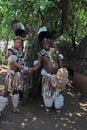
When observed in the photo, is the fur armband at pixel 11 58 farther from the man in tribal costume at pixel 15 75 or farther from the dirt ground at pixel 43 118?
the dirt ground at pixel 43 118

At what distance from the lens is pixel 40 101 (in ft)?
25.5

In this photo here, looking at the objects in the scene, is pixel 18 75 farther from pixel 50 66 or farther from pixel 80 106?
pixel 80 106

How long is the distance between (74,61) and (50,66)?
12.1 ft

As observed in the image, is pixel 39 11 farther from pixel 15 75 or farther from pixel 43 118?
pixel 43 118

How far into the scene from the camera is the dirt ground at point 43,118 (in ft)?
20.5

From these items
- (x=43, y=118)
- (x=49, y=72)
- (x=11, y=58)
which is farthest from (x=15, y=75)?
(x=43, y=118)

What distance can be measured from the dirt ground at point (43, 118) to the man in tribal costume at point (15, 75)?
0.30 m

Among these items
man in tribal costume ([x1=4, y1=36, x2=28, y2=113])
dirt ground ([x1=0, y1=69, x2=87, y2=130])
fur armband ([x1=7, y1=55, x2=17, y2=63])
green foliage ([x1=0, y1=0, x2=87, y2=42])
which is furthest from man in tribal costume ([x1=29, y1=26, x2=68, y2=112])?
green foliage ([x1=0, y1=0, x2=87, y2=42])

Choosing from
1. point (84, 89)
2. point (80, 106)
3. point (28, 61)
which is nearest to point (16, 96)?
point (28, 61)

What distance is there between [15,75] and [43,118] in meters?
1.04

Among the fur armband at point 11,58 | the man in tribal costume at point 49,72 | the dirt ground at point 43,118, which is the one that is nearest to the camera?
the dirt ground at point 43,118

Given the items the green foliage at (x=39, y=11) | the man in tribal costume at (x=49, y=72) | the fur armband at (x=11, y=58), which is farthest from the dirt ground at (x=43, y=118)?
the green foliage at (x=39, y=11)

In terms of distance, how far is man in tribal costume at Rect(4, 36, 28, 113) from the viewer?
21.8ft

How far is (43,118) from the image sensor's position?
672 cm
